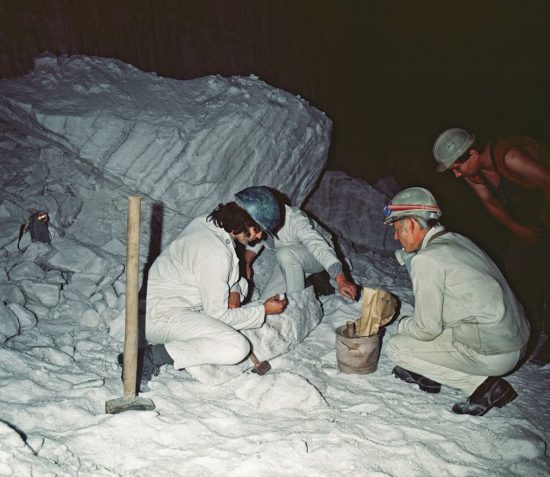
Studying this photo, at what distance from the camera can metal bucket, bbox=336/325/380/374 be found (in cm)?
348

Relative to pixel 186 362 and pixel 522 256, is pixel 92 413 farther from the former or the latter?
pixel 522 256

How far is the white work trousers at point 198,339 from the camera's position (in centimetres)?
331

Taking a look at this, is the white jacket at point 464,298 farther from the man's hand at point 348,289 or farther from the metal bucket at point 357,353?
the man's hand at point 348,289

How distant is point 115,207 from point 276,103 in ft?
9.27

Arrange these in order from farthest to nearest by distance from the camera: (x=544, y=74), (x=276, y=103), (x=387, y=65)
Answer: (x=387, y=65)
(x=544, y=74)
(x=276, y=103)

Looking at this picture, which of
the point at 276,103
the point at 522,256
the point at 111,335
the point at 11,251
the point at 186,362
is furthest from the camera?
the point at 276,103

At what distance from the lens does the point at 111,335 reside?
4.07m

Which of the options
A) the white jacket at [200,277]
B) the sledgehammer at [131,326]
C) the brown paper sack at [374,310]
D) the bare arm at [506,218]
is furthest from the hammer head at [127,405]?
the bare arm at [506,218]

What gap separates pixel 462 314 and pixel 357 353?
0.93m

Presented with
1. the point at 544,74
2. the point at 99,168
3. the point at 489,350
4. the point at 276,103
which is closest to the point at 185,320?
the point at 489,350

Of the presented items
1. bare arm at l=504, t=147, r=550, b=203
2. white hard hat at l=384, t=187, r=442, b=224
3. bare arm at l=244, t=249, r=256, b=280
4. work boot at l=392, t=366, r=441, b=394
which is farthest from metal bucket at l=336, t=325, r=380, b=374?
bare arm at l=504, t=147, r=550, b=203

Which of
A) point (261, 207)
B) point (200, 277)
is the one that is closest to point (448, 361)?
point (261, 207)

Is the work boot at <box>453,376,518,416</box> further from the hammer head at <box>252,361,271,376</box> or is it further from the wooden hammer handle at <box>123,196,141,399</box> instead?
the wooden hammer handle at <box>123,196,141,399</box>

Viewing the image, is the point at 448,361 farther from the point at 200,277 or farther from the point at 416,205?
the point at 200,277
